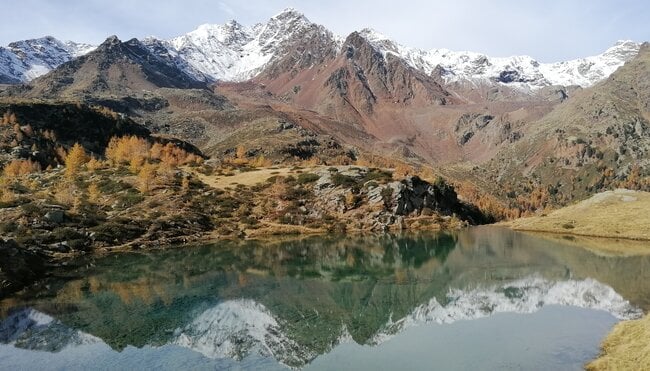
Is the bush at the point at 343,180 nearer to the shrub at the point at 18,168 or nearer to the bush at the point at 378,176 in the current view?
the bush at the point at 378,176

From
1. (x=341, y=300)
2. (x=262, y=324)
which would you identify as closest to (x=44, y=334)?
(x=262, y=324)

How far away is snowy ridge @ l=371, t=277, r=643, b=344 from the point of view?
45.0 metres

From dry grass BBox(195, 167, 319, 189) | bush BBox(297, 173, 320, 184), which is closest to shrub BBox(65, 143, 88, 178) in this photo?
dry grass BBox(195, 167, 319, 189)

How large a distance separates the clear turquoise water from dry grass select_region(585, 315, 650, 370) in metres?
1.15

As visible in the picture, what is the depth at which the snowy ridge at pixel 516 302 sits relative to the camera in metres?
45.0

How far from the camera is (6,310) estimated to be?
48844 mm

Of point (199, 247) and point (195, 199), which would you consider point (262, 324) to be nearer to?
point (199, 247)

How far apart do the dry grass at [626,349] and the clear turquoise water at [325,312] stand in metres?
1.15

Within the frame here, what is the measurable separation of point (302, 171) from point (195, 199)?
4674 centimetres

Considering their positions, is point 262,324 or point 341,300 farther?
point 341,300

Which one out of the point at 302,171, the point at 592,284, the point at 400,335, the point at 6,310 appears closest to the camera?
the point at 400,335

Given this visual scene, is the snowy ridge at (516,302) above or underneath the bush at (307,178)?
underneath

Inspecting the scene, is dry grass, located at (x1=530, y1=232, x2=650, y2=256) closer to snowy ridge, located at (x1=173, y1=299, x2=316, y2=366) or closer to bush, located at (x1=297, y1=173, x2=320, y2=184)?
bush, located at (x1=297, y1=173, x2=320, y2=184)

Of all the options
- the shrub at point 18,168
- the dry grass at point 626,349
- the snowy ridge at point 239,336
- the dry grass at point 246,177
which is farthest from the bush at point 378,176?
the dry grass at point 626,349
